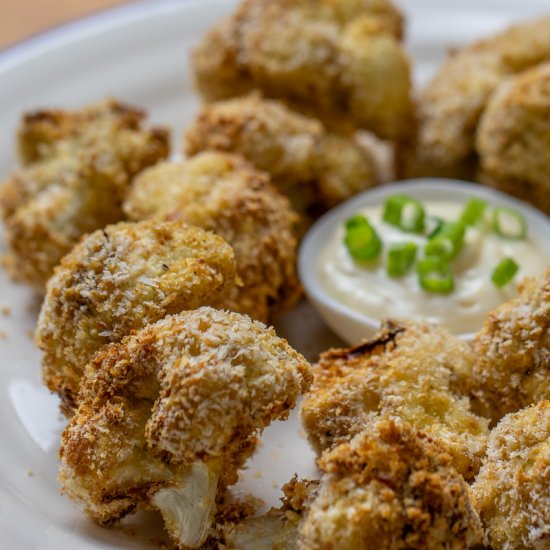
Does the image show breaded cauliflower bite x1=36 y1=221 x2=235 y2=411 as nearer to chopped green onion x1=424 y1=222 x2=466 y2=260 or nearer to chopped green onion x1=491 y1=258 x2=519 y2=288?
chopped green onion x1=424 y1=222 x2=466 y2=260

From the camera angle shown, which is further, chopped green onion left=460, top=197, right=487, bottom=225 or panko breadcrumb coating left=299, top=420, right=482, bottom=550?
chopped green onion left=460, top=197, right=487, bottom=225

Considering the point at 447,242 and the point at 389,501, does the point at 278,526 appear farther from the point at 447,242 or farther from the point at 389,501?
the point at 447,242

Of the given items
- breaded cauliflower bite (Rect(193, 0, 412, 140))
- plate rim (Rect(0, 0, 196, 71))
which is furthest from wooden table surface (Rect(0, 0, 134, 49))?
breaded cauliflower bite (Rect(193, 0, 412, 140))

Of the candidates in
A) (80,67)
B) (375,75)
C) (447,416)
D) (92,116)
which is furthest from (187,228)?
(80,67)

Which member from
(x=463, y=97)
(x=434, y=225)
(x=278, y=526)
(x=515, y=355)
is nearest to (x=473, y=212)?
(x=434, y=225)

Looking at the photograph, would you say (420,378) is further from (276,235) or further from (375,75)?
(375,75)

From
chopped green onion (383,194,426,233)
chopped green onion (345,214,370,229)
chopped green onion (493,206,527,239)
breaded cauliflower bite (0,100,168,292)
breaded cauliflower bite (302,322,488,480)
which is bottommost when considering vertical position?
chopped green onion (493,206,527,239)

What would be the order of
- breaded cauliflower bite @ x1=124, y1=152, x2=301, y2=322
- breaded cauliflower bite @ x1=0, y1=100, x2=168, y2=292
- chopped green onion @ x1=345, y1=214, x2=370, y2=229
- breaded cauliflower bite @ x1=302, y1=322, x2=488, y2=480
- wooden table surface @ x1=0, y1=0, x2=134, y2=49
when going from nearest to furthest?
breaded cauliflower bite @ x1=302, y1=322, x2=488, y2=480
breaded cauliflower bite @ x1=124, y1=152, x2=301, y2=322
breaded cauliflower bite @ x1=0, y1=100, x2=168, y2=292
chopped green onion @ x1=345, y1=214, x2=370, y2=229
wooden table surface @ x1=0, y1=0, x2=134, y2=49
